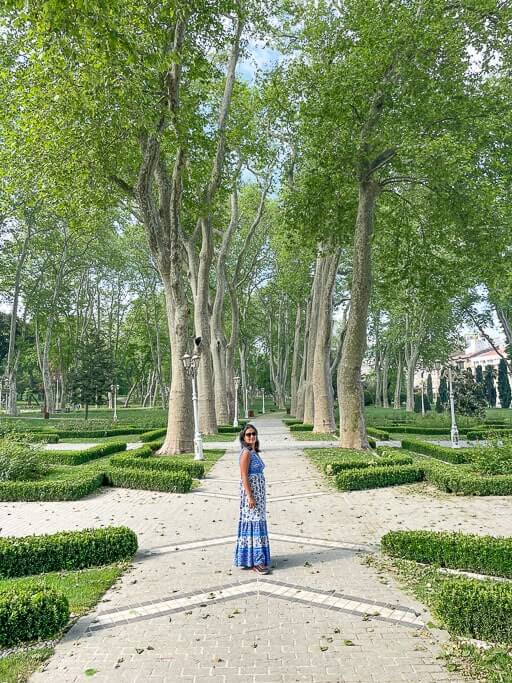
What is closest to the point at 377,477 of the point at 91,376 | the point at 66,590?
the point at 66,590

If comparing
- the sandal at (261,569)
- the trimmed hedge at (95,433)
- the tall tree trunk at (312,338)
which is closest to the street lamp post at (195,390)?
the trimmed hedge at (95,433)

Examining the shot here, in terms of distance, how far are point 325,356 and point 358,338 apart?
629cm

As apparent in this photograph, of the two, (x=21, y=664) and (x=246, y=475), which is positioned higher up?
(x=246, y=475)

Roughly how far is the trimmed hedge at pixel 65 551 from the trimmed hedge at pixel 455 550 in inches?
134

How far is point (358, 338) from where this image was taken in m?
17.4

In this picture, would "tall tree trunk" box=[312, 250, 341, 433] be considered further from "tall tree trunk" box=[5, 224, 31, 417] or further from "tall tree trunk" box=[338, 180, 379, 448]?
"tall tree trunk" box=[5, 224, 31, 417]

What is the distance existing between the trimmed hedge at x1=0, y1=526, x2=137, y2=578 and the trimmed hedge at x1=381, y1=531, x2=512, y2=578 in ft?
11.2

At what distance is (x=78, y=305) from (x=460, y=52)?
34.9 meters

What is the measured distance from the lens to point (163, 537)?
321 inches

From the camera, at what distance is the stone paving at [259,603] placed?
416 cm

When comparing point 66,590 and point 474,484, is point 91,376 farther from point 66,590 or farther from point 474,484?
point 66,590

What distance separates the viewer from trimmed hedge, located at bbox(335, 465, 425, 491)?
38.2ft

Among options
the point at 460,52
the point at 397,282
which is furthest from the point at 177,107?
the point at 397,282

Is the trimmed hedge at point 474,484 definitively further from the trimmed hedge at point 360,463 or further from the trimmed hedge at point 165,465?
the trimmed hedge at point 165,465
